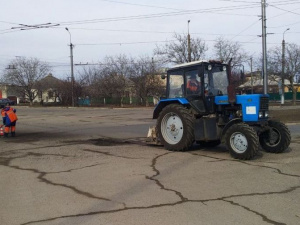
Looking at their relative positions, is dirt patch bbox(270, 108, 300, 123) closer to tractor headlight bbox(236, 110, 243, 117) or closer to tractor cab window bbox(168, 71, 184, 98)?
tractor cab window bbox(168, 71, 184, 98)

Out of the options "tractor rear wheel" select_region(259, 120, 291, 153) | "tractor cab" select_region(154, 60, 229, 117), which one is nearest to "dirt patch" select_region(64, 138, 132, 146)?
"tractor cab" select_region(154, 60, 229, 117)

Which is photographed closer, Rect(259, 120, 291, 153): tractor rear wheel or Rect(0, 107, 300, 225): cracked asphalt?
Rect(0, 107, 300, 225): cracked asphalt

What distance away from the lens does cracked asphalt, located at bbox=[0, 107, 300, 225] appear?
4.91 metres

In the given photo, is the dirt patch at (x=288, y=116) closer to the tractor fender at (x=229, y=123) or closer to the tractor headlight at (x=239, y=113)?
the tractor headlight at (x=239, y=113)

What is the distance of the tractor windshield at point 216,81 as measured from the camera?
10.1 meters

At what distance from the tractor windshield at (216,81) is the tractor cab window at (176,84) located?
0.87 meters

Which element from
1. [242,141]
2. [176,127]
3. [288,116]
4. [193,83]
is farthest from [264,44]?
[242,141]

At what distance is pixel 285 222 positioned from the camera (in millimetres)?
4602

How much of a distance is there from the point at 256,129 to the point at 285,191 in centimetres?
330

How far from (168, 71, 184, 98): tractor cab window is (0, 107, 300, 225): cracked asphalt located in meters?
1.79

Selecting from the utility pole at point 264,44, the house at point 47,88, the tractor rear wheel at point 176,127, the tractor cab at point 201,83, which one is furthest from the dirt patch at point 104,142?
the house at point 47,88

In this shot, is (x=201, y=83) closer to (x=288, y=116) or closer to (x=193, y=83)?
(x=193, y=83)

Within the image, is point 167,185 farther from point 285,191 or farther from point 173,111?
point 173,111

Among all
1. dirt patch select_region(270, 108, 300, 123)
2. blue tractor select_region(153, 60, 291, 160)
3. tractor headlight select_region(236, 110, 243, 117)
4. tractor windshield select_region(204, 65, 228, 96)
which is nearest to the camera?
blue tractor select_region(153, 60, 291, 160)
